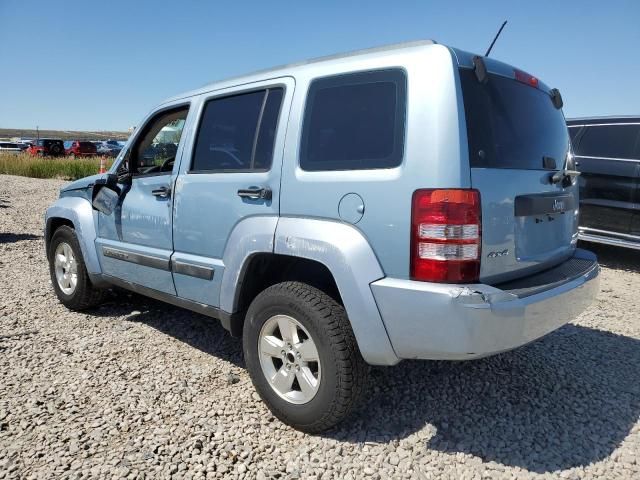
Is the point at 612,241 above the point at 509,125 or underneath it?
underneath

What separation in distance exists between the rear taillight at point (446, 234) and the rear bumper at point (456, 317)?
7 centimetres

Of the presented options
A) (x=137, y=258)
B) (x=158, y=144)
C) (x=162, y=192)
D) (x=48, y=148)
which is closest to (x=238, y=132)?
(x=162, y=192)

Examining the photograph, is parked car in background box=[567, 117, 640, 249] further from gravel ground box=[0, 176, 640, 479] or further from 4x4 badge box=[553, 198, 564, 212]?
4x4 badge box=[553, 198, 564, 212]

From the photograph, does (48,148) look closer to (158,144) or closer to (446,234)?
(158,144)

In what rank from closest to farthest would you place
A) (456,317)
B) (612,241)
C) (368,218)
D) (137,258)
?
(456,317) < (368,218) < (137,258) < (612,241)

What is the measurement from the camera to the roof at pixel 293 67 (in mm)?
2424

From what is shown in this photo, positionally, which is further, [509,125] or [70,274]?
[70,274]

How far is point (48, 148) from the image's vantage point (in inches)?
1229

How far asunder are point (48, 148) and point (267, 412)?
33.6 metres

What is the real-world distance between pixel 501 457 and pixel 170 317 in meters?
3.06

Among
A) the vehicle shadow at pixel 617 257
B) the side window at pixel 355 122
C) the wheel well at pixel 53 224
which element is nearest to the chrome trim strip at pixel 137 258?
the wheel well at pixel 53 224

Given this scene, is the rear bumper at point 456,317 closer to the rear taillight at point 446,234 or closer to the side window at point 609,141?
the rear taillight at point 446,234

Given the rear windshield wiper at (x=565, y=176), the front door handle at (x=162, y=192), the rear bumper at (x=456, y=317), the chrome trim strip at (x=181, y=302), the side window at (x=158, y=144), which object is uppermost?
the side window at (x=158, y=144)

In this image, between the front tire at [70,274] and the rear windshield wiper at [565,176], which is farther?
the front tire at [70,274]
